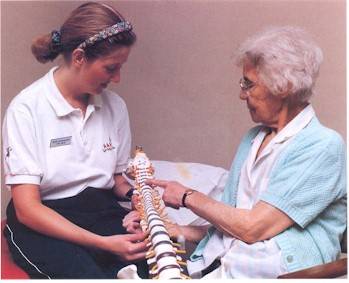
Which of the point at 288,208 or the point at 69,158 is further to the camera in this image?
the point at 69,158

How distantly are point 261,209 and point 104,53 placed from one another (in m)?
0.45

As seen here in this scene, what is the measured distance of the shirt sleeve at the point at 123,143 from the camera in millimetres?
1259

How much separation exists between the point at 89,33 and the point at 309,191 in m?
0.53

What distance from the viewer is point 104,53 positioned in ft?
3.45

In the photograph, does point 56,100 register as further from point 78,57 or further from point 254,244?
point 254,244

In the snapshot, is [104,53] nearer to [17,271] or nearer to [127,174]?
[127,174]

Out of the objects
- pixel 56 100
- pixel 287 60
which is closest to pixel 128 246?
pixel 56 100

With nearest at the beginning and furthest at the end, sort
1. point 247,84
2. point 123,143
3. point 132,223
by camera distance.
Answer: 1. point 247,84
2. point 132,223
3. point 123,143

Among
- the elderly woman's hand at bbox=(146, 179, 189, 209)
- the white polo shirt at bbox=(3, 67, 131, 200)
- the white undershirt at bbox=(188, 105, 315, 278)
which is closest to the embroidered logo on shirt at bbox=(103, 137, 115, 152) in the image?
the white polo shirt at bbox=(3, 67, 131, 200)

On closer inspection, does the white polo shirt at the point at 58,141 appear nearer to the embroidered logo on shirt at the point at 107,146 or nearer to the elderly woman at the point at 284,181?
the embroidered logo on shirt at the point at 107,146

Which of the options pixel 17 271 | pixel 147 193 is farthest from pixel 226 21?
pixel 17 271

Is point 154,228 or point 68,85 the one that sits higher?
point 68,85

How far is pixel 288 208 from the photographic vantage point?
36.4 inches

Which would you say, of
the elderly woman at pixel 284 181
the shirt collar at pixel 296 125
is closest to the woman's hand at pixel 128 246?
the elderly woman at pixel 284 181
